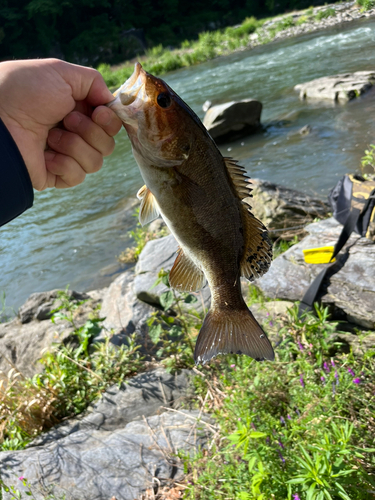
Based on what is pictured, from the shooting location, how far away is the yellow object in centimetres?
439

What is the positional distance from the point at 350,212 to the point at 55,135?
3.43 meters

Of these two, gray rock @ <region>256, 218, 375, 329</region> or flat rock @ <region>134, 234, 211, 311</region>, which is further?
flat rock @ <region>134, 234, 211, 311</region>

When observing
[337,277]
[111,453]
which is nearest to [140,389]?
[111,453]

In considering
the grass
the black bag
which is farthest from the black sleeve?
the grass

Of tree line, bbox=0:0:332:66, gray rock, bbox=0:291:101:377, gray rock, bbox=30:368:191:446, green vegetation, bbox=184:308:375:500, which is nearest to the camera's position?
green vegetation, bbox=184:308:375:500

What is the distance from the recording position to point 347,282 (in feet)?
13.4

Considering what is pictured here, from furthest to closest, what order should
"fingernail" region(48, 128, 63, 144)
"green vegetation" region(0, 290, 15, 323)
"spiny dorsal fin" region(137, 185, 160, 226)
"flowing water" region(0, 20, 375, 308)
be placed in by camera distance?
"flowing water" region(0, 20, 375, 308) → "green vegetation" region(0, 290, 15, 323) → "fingernail" region(48, 128, 63, 144) → "spiny dorsal fin" region(137, 185, 160, 226)

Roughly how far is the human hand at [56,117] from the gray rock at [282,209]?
4.16m

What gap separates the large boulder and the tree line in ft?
171

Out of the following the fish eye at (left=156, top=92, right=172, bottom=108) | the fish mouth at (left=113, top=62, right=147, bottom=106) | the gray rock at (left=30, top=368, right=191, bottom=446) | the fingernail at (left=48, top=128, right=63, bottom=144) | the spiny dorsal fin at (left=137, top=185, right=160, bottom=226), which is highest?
the fish mouth at (left=113, top=62, right=147, bottom=106)

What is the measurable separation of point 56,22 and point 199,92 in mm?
42323

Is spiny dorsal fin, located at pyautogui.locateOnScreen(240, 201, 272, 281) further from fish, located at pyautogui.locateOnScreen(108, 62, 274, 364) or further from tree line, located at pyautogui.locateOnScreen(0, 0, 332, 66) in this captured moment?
tree line, located at pyautogui.locateOnScreen(0, 0, 332, 66)

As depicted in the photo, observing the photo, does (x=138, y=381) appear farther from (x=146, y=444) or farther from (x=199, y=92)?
(x=199, y=92)

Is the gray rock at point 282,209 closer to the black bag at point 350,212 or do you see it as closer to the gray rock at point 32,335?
the black bag at point 350,212
